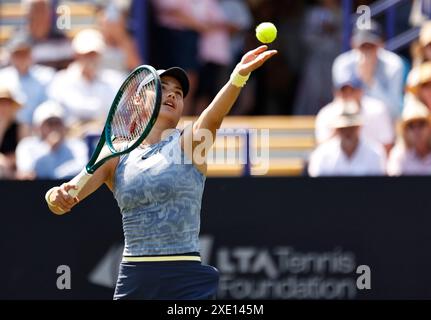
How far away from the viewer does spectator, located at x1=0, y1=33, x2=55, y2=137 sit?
31.1ft

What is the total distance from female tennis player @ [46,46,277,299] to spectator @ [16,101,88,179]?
3.12 meters

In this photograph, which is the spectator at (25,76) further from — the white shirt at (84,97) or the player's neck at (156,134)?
the player's neck at (156,134)

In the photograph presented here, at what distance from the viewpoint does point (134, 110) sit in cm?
566

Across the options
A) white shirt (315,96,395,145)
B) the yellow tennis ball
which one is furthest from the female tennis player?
white shirt (315,96,395,145)

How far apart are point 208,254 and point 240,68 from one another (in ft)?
10.4

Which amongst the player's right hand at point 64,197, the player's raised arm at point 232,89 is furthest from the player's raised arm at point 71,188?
the player's raised arm at point 232,89

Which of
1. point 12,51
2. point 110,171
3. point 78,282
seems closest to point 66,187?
point 110,171

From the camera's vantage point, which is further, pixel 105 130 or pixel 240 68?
pixel 105 130

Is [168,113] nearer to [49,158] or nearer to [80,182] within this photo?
[80,182]

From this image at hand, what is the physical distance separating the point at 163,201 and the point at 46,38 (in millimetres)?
4763

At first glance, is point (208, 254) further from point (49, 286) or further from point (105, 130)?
point (105, 130)

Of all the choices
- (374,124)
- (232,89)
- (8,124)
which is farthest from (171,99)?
(8,124)

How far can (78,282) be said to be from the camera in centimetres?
825

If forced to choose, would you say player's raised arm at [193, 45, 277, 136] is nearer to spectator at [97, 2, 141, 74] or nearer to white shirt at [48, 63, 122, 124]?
white shirt at [48, 63, 122, 124]
